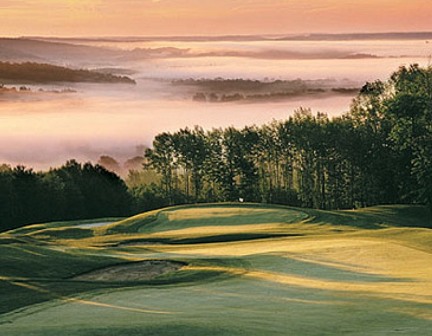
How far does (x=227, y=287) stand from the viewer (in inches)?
1081

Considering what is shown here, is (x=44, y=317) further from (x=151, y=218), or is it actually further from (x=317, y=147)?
(x=317, y=147)

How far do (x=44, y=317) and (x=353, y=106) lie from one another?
88.5 meters

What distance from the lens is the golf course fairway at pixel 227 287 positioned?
20.1 metres

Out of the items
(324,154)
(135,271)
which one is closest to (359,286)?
(135,271)

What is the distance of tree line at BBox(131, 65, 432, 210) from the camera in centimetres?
8481

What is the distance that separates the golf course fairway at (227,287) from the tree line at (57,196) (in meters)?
52.1

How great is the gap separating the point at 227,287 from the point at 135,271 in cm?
620

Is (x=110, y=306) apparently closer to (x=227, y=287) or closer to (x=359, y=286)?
(x=227, y=287)

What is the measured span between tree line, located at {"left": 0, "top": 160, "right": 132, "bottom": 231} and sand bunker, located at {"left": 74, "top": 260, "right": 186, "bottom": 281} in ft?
223

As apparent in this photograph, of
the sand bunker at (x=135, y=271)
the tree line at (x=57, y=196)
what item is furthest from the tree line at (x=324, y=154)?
the sand bunker at (x=135, y=271)

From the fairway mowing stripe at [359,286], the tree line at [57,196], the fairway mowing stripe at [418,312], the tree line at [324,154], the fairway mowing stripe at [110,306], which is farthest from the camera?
the tree line at [57,196]

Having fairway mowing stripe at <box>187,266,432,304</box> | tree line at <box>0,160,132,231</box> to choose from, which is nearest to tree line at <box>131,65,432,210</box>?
tree line at <box>0,160,132,231</box>

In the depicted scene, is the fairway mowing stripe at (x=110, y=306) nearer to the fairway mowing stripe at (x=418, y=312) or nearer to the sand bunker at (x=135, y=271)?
the sand bunker at (x=135, y=271)

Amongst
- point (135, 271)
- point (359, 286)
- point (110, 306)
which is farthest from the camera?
point (135, 271)
